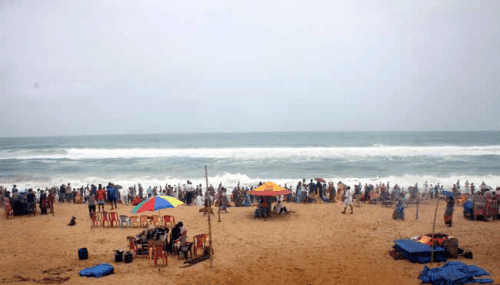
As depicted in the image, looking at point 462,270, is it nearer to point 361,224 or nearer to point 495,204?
point 361,224

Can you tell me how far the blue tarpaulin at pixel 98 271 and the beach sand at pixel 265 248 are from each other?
0.45 ft

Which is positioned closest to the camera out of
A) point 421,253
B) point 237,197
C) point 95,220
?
point 421,253

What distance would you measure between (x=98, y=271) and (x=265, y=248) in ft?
14.5

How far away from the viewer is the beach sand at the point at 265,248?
23.3ft

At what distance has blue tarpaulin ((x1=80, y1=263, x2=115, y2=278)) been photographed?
277 inches

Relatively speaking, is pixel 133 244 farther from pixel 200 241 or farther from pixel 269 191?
pixel 269 191

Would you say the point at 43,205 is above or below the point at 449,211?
above

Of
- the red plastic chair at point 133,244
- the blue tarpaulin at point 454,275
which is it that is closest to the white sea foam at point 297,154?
the red plastic chair at point 133,244

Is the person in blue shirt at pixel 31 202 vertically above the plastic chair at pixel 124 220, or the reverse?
the person in blue shirt at pixel 31 202

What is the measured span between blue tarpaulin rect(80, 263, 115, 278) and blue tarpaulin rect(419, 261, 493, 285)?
23.1 ft

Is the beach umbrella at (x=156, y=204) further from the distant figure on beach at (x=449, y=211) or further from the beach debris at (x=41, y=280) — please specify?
the distant figure on beach at (x=449, y=211)

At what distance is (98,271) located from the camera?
7078 mm

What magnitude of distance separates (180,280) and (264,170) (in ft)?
82.0

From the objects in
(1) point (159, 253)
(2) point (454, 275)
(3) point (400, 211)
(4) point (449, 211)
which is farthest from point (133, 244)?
(4) point (449, 211)
